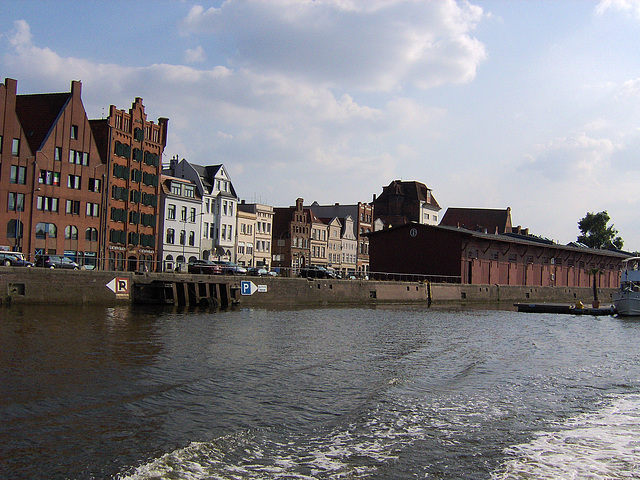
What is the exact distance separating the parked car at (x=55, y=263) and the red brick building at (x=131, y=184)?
14.0 m

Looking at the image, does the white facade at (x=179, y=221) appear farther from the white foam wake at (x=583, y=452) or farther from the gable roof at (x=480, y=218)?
the gable roof at (x=480, y=218)

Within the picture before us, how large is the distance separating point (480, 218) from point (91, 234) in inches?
4702

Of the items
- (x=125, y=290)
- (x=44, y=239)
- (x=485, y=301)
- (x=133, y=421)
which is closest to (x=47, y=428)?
(x=133, y=421)

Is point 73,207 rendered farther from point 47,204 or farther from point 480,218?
point 480,218

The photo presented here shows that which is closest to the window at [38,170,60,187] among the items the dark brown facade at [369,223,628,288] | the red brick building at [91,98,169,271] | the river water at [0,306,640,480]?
the red brick building at [91,98,169,271]

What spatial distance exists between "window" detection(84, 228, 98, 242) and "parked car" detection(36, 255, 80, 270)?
43.0 ft

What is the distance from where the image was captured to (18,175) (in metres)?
61.8

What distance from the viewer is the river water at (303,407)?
11836 millimetres

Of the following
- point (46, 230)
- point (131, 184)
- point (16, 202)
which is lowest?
point (46, 230)

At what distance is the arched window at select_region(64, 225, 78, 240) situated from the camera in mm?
66062

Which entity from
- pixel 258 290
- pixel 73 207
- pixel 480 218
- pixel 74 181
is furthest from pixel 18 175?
pixel 480 218

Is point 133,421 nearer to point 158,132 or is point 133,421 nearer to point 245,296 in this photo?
point 245,296

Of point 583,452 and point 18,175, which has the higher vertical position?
point 18,175

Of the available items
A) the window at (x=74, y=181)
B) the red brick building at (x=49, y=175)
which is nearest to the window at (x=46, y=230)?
the red brick building at (x=49, y=175)
